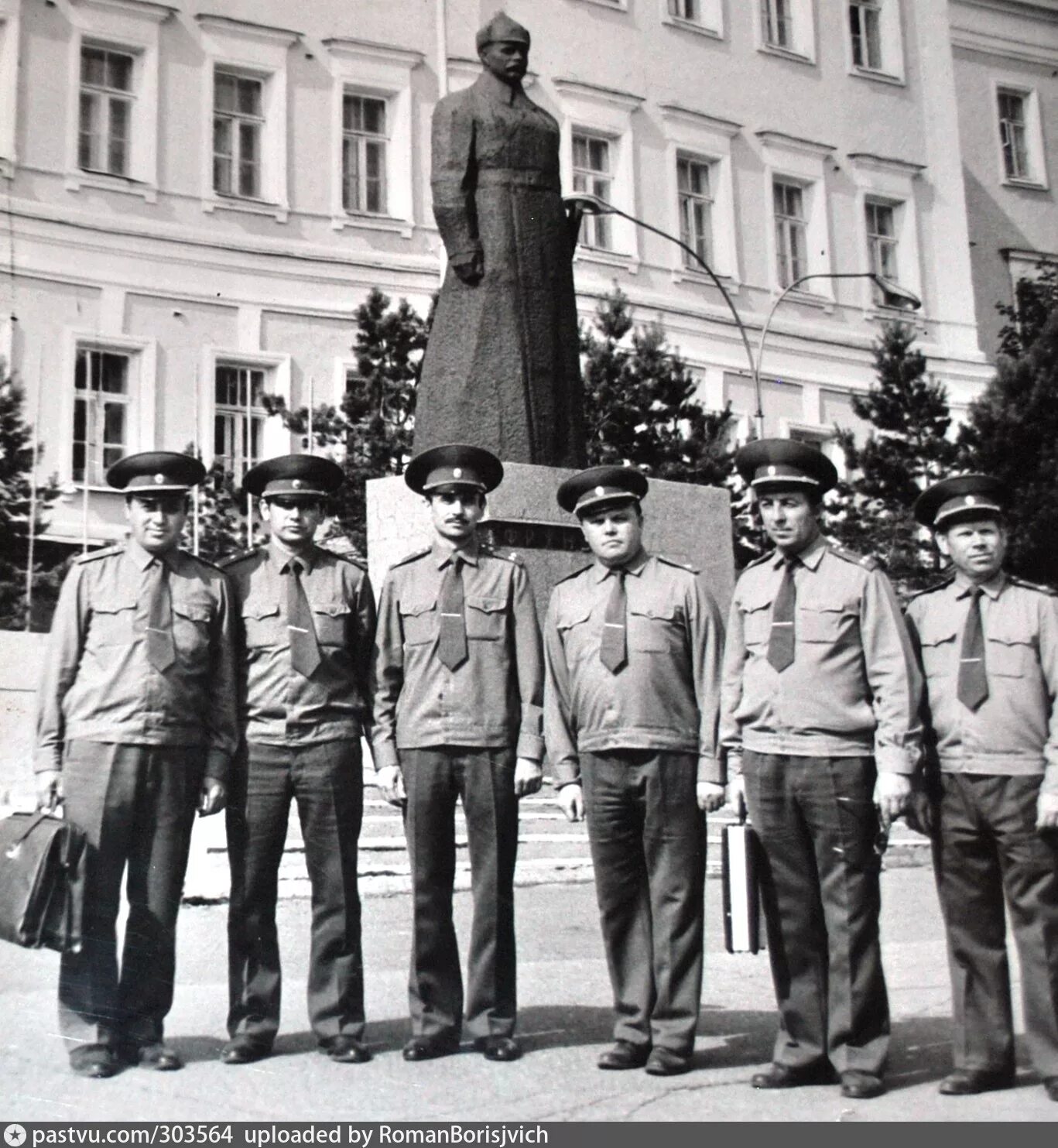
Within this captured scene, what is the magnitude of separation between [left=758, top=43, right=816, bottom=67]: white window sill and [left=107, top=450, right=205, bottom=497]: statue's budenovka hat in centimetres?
772

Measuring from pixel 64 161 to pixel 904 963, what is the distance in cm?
714

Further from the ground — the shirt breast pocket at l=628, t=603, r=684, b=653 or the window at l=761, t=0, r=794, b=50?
the window at l=761, t=0, r=794, b=50

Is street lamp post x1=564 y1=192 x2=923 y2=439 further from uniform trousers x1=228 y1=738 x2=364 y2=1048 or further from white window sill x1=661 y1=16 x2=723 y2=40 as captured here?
uniform trousers x1=228 y1=738 x2=364 y2=1048

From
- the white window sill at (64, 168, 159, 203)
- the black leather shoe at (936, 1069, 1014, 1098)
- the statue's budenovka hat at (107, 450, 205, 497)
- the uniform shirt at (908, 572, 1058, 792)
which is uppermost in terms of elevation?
the white window sill at (64, 168, 159, 203)

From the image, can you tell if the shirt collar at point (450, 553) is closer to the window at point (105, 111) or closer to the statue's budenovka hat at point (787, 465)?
the statue's budenovka hat at point (787, 465)

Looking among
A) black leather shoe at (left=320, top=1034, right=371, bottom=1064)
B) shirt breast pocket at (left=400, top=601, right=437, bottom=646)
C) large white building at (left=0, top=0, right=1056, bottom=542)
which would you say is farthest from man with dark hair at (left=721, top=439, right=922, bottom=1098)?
large white building at (left=0, top=0, right=1056, bottom=542)

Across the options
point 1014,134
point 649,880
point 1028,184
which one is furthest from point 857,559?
point 1014,134

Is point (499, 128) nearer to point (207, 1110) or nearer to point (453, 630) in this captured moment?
point (453, 630)

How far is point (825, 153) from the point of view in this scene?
12297 mm

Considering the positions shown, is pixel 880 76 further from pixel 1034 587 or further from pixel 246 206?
pixel 1034 587

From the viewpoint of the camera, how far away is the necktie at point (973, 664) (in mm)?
3881

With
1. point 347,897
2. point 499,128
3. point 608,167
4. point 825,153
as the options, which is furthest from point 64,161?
point 347,897

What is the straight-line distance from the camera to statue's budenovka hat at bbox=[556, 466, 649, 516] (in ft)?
14.1

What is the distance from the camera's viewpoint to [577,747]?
4.28m
